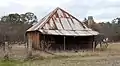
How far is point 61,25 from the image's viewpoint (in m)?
38.2

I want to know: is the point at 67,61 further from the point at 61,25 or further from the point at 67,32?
the point at 61,25

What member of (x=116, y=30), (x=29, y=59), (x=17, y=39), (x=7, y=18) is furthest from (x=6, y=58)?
(x=7, y=18)

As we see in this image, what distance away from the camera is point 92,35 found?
37281mm

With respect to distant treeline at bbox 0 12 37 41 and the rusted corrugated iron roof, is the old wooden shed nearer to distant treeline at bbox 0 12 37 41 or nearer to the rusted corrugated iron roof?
the rusted corrugated iron roof

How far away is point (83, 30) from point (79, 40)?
5.28 feet

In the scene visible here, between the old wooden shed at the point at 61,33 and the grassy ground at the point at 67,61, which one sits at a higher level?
the old wooden shed at the point at 61,33

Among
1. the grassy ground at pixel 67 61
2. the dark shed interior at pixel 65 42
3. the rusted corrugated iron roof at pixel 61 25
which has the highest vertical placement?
the rusted corrugated iron roof at pixel 61 25


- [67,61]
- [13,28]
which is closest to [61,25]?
[67,61]

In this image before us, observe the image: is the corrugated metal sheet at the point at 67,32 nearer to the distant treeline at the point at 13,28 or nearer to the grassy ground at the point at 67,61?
the grassy ground at the point at 67,61

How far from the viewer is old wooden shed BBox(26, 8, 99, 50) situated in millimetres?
36219

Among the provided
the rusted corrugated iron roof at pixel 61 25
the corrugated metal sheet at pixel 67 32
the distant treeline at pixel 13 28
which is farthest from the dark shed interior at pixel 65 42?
the distant treeline at pixel 13 28

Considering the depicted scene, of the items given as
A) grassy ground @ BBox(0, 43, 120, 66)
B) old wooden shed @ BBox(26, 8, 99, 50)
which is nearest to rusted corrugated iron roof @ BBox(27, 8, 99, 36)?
old wooden shed @ BBox(26, 8, 99, 50)

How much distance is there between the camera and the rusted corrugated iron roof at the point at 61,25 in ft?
120

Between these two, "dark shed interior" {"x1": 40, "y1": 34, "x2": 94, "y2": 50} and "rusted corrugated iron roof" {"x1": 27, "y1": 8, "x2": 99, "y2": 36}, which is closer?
"rusted corrugated iron roof" {"x1": 27, "y1": 8, "x2": 99, "y2": 36}
